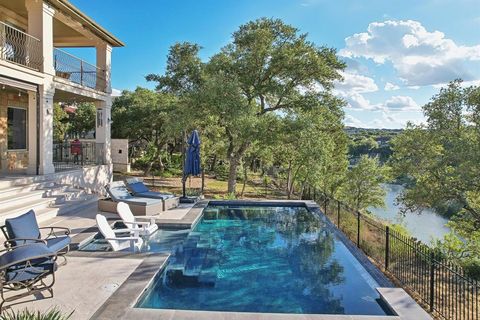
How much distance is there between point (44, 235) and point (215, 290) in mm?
4564

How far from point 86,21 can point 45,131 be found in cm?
480

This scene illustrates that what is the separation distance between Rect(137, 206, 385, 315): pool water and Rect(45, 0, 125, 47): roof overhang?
8943mm

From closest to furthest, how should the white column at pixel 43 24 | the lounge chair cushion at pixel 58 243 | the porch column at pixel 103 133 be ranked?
the lounge chair cushion at pixel 58 243 → the white column at pixel 43 24 → the porch column at pixel 103 133

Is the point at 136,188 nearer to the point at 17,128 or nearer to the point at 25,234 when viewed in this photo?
the point at 25,234

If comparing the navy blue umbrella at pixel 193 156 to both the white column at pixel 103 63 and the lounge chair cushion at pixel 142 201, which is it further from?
the white column at pixel 103 63

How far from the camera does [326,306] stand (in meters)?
5.68

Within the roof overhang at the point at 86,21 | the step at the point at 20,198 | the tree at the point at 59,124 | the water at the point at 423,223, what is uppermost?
the roof overhang at the point at 86,21

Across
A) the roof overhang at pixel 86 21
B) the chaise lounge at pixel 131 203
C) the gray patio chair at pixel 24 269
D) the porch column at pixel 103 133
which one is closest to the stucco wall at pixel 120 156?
the porch column at pixel 103 133

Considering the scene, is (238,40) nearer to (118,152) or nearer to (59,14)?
(59,14)

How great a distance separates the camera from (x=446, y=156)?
13.2 m

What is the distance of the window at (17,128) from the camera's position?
14625 millimetres

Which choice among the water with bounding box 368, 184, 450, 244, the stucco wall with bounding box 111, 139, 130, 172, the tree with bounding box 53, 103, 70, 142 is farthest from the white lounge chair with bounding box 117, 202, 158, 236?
the water with bounding box 368, 184, 450, 244

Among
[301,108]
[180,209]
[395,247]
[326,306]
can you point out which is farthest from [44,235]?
[301,108]

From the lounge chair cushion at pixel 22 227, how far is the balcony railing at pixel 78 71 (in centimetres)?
1014
